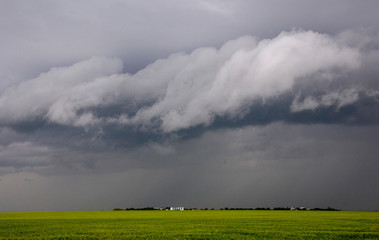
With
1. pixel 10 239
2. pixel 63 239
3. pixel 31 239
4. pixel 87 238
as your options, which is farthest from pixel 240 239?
pixel 10 239

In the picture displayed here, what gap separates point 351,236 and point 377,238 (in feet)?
8.69

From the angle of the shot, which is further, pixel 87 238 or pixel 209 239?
pixel 87 238

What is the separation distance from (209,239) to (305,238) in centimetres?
865

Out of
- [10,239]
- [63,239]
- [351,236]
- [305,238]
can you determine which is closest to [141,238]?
→ [63,239]

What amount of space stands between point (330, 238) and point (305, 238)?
252 cm

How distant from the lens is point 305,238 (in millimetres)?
31859

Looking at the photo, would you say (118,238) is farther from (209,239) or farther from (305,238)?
(305,238)

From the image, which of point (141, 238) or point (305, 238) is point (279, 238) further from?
point (141, 238)

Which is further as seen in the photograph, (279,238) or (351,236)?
(351,236)

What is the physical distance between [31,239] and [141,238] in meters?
10.1

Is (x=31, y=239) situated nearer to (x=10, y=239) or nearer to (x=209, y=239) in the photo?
(x=10, y=239)

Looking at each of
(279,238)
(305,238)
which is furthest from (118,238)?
(305,238)

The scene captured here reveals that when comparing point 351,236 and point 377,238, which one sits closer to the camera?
point 377,238

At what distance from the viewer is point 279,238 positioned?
3184 cm
